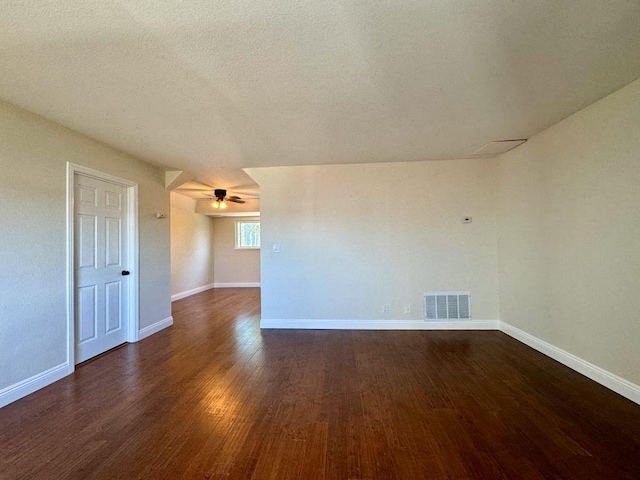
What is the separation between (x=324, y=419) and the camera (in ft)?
6.68

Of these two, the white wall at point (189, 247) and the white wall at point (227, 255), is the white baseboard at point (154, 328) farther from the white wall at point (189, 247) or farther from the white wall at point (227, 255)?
the white wall at point (227, 255)

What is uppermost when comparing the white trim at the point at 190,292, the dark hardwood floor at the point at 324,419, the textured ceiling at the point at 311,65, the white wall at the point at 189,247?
the textured ceiling at the point at 311,65

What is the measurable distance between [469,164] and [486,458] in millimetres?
3546

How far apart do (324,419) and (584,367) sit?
2.50 metres

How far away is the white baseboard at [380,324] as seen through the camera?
13.1ft

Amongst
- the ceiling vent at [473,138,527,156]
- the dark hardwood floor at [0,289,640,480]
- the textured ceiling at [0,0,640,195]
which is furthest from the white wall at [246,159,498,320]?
the textured ceiling at [0,0,640,195]

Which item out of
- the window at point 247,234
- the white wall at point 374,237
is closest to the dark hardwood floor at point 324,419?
the white wall at point 374,237

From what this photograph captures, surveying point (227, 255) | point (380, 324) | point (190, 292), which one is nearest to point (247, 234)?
point (227, 255)

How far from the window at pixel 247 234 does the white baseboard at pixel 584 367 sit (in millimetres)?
6818

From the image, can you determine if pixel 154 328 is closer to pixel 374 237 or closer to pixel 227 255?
pixel 374 237

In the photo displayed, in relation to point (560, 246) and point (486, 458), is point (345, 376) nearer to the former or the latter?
point (486, 458)

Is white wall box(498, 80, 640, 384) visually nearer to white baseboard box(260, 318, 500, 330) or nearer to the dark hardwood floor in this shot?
the dark hardwood floor

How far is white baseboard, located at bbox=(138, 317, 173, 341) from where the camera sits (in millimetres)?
3847

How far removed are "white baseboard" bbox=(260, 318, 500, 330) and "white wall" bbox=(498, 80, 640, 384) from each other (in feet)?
1.79
